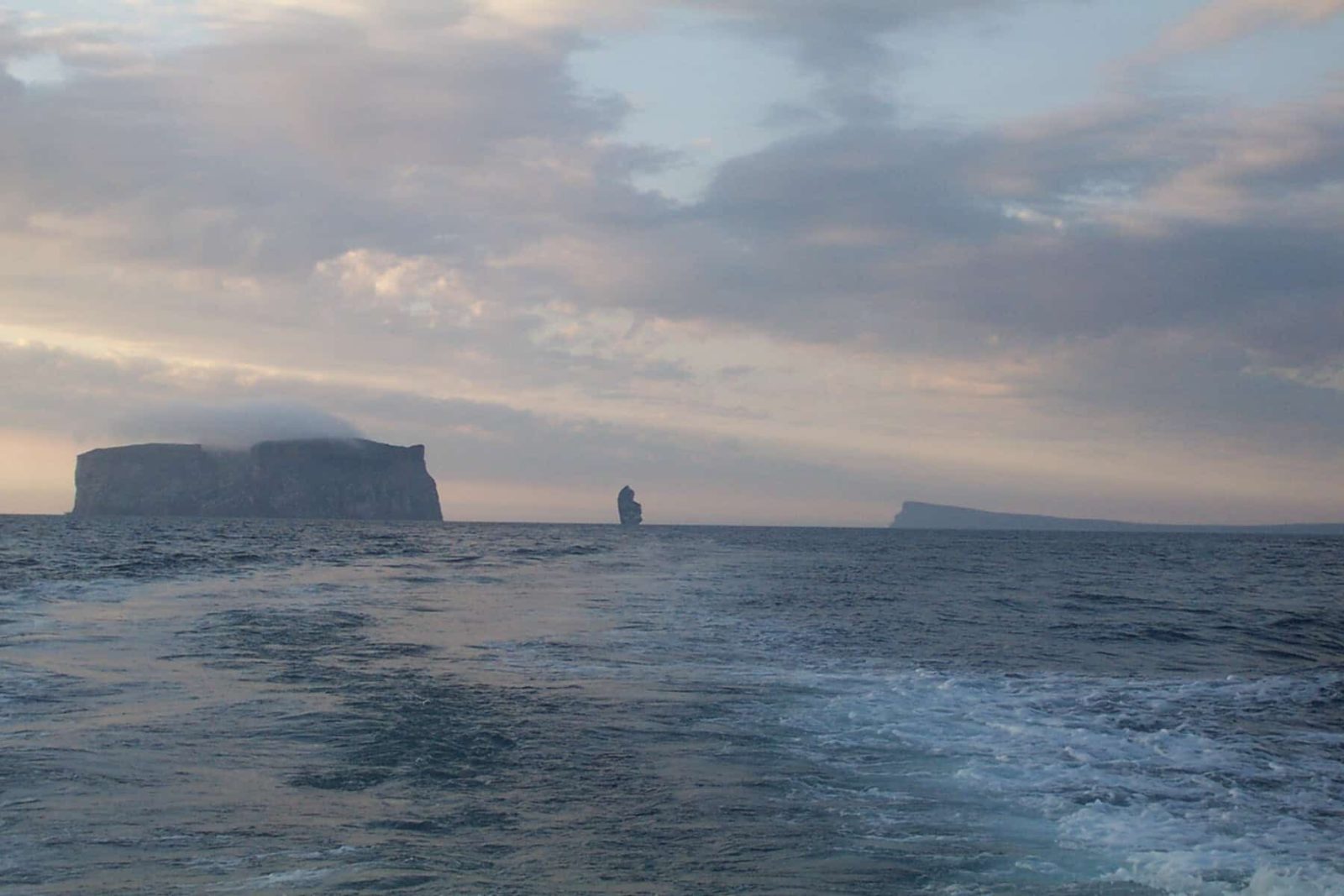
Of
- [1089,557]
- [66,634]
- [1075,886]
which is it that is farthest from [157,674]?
[1089,557]

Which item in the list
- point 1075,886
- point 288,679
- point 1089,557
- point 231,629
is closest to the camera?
point 1075,886

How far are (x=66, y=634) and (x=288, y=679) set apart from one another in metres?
7.53

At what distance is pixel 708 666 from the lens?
1938 centimetres

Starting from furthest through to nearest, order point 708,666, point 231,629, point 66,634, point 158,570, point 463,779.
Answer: point 158,570 < point 231,629 < point 66,634 < point 708,666 < point 463,779

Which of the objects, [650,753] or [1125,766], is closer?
[650,753]

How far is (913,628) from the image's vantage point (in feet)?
90.5

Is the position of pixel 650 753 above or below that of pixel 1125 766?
above

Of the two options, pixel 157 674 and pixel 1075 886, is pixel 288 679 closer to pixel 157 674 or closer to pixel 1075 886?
pixel 157 674

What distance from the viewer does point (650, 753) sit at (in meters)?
12.2

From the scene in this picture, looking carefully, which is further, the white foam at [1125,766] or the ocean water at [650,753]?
the white foam at [1125,766]

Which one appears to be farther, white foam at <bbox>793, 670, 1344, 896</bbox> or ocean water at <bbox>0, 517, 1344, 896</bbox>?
white foam at <bbox>793, 670, 1344, 896</bbox>

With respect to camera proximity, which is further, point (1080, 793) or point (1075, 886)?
point (1080, 793)

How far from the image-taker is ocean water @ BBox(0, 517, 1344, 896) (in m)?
8.35

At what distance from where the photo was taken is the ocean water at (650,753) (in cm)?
835
